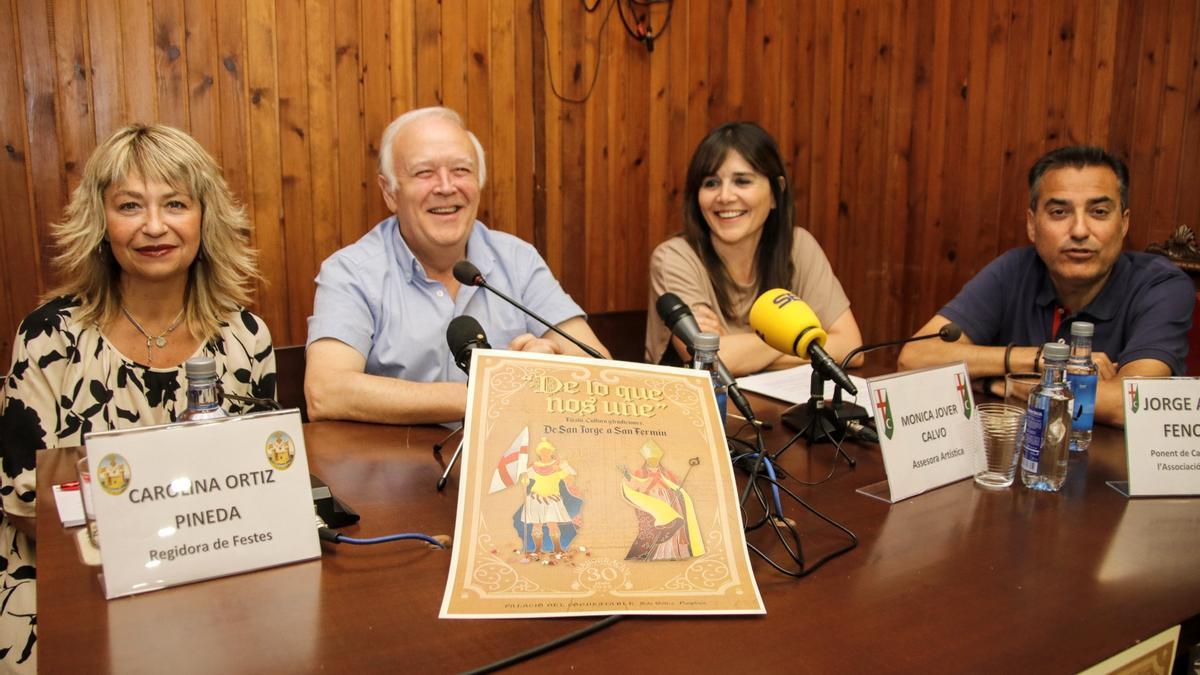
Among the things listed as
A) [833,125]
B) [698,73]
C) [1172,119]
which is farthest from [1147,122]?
[698,73]

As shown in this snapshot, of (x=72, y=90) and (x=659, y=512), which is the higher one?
(x=72, y=90)

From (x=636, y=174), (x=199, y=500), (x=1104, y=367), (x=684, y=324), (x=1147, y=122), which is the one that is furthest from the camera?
(x=1147, y=122)

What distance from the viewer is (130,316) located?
1.84m

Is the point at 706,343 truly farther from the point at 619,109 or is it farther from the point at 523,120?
the point at 619,109

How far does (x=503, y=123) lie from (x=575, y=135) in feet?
0.87

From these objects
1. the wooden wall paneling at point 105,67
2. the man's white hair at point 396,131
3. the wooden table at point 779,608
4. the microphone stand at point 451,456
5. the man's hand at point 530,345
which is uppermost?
the wooden wall paneling at point 105,67

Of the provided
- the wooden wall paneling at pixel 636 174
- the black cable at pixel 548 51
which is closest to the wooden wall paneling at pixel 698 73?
the wooden wall paneling at pixel 636 174

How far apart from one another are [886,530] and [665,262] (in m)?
1.55

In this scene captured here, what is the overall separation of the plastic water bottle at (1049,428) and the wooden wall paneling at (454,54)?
190 cm

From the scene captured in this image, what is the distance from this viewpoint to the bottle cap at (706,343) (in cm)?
135

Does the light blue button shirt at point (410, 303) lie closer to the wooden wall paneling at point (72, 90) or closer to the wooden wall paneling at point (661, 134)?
the wooden wall paneling at point (72, 90)

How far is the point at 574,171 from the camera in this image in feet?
9.79

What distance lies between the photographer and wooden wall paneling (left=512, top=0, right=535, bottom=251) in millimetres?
2807

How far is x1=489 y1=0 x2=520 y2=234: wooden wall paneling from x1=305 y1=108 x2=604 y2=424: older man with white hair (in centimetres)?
50
